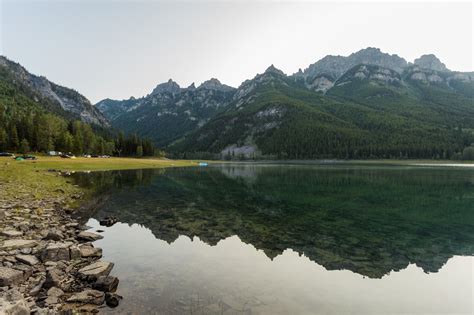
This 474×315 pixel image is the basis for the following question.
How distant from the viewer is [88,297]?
38.0 ft

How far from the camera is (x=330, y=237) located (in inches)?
888

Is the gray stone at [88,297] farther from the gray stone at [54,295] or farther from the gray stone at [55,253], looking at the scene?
the gray stone at [55,253]

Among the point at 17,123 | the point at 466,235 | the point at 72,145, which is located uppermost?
the point at 17,123

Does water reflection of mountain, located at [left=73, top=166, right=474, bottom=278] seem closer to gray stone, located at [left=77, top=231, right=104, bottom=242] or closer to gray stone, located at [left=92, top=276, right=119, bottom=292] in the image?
gray stone, located at [left=77, top=231, right=104, bottom=242]

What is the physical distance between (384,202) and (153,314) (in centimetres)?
3809

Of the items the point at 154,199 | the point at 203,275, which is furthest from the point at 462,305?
the point at 154,199

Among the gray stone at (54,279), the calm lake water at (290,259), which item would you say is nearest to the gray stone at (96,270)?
the calm lake water at (290,259)

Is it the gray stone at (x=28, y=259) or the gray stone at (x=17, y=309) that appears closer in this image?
the gray stone at (x=17, y=309)

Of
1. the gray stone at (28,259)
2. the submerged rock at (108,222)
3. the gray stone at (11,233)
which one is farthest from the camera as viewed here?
the submerged rock at (108,222)

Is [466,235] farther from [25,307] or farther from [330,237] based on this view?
[25,307]

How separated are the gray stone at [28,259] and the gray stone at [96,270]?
242 centimetres

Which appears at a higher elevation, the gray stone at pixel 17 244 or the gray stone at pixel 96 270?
the gray stone at pixel 17 244

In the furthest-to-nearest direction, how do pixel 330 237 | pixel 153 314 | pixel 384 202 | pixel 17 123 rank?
pixel 17 123, pixel 384 202, pixel 330 237, pixel 153 314

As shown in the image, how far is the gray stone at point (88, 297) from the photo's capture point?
37.1 feet
